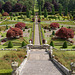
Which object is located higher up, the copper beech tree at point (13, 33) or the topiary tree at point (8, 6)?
the topiary tree at point (8, 6)

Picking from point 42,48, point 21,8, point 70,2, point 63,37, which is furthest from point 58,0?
point 42,48

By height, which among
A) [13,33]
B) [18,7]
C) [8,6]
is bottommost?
[13,33]

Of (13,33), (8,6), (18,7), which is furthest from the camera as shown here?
(8,6)

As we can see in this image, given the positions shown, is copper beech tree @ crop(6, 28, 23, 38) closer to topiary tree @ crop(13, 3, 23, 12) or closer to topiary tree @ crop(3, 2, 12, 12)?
topiary tree @ crop(13, 3, 23, 12)

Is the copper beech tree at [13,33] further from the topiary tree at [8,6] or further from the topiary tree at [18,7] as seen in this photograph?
the topiary tree at [8,6]

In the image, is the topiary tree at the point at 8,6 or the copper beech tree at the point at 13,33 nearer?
the copper beech tree at the point at 13,33

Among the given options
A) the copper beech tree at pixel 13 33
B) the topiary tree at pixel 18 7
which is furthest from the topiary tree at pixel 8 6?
the copper beech tree at pixel 13 33

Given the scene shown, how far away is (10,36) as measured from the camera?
148 feet

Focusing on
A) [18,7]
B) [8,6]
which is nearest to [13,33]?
[18,7]

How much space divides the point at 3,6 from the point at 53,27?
81.7m

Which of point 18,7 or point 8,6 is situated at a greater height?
point 8,6

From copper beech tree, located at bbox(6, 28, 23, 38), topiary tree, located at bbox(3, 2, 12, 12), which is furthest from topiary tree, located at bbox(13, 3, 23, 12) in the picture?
copper beech tree, located at bbox(6, 28, 23, 38)

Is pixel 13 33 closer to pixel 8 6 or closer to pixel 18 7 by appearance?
pixel 18 7

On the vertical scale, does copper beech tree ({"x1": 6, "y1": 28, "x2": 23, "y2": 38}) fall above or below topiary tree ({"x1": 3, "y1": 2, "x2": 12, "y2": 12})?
below
